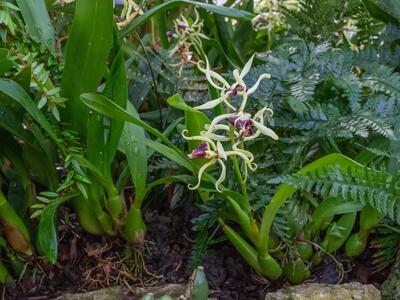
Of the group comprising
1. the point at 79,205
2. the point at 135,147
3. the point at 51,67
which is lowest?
the point at 79,205

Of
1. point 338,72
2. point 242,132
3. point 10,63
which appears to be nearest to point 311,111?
point 338,72

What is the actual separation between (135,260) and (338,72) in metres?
0.47

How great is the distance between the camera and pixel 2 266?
0.96m

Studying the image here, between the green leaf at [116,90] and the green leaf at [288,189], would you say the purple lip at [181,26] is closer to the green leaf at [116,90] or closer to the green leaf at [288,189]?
the green leaf at [116,90]

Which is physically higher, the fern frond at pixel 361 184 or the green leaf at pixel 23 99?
the green leaf at pixel 23 99

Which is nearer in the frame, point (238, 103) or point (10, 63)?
point (10, 63)

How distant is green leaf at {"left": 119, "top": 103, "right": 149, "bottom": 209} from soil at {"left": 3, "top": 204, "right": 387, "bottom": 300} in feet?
0.44

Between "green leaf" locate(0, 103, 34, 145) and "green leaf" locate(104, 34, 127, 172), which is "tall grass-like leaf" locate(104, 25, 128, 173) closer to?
"green leaf" locate(104, 34, 127, 172)

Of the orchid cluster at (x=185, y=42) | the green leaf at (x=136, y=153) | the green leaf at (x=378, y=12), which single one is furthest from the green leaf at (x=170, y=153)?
the green leaf at (x=378, y=12)

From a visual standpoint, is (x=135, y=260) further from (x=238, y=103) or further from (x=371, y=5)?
(x=371, y=5)

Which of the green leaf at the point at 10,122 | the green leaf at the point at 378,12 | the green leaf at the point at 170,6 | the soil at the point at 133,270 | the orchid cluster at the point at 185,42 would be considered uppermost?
the green leaf at the point at 170,6

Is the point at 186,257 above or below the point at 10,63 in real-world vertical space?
below

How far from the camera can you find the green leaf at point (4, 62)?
0.80 metres

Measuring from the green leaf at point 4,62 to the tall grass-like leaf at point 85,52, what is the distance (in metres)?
0.08
